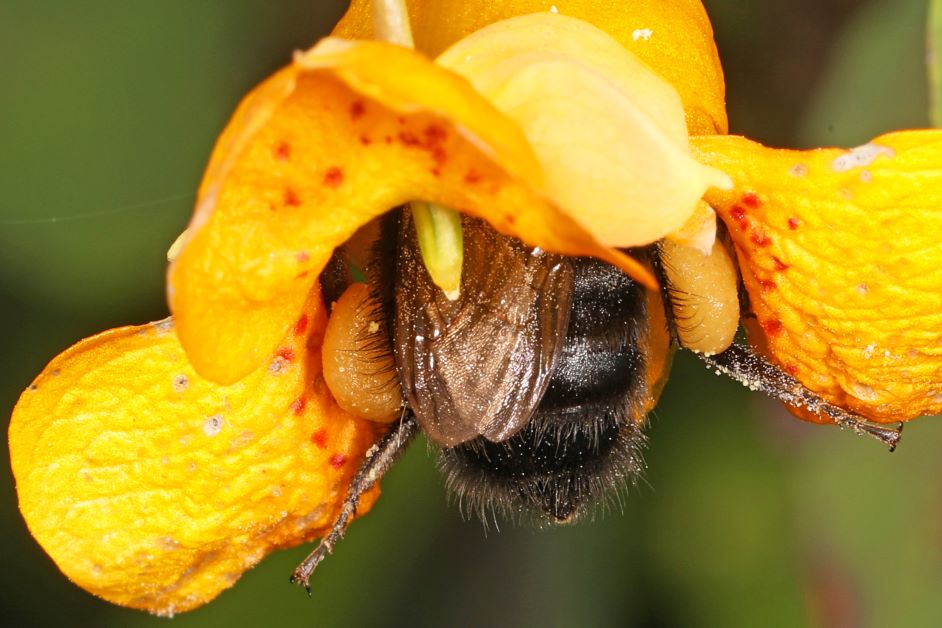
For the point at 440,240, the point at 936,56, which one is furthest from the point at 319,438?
the point at 936,56

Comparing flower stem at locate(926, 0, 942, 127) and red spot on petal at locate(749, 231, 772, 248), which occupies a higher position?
flower stem at locate(926, 0, 942, 127)

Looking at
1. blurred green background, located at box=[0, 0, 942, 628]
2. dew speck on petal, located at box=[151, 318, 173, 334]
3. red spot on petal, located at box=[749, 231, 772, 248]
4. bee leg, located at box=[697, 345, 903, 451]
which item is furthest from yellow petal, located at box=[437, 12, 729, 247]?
blurred green background, located at box=[0, 0, 942, 628]

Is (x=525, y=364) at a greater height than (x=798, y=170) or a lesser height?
lesser

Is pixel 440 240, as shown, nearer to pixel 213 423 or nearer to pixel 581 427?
pixel 581 427

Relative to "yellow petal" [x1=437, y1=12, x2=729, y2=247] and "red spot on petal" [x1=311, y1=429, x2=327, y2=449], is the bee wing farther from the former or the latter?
"red spot on petal" [x1=311, y1=429, x2=327, y2=449]

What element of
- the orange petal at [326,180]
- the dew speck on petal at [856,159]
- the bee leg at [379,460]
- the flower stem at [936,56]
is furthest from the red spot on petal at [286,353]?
the flower stem at [936,56]

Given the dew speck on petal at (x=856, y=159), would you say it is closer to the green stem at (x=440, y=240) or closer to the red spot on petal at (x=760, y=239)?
the red spot on petal at (x=760, y=239)

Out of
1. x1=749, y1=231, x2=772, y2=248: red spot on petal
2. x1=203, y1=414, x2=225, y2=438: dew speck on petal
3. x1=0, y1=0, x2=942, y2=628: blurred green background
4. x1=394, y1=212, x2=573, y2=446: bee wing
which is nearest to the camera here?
x1=394, y1=212, x2=573, y2=446: bee wing
